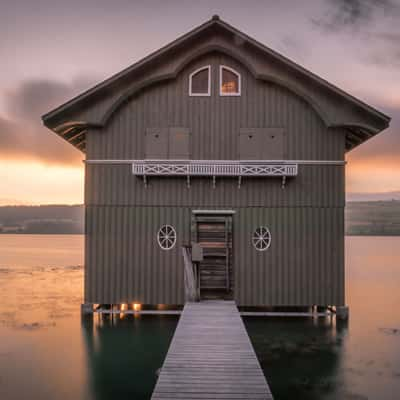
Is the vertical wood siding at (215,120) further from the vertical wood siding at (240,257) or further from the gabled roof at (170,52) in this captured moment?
the vertical wood siding at (240,257)

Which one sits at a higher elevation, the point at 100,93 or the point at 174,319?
the point at 100,93

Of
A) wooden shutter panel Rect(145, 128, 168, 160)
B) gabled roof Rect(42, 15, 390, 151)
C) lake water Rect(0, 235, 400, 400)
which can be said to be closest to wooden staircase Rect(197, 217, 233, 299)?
lake water Rect(0, 235, 400, 400)

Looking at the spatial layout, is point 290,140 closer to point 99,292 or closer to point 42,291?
point 99,292

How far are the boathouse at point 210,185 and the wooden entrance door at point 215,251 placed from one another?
0.07 m

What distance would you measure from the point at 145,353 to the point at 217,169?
6.48 meters

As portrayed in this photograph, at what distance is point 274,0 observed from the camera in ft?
80.0

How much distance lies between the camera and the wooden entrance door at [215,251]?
16.4 m

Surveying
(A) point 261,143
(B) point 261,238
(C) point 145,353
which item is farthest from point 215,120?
(C) point 145,353

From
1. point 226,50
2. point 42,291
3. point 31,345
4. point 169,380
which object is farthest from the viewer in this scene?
point 42,291

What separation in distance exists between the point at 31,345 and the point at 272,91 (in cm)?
1139

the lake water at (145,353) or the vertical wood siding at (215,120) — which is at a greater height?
the vertical wood siding at (215,120)

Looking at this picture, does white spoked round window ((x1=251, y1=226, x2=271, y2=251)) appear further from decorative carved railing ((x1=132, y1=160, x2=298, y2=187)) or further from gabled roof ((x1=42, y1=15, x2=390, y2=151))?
gabled roof ((x1=42, y1=15, x2=390, y2=151))

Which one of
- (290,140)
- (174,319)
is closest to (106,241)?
(174,319)

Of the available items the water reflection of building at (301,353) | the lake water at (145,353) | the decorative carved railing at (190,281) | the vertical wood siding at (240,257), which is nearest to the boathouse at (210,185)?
the vertical wood siding at (240,257)
